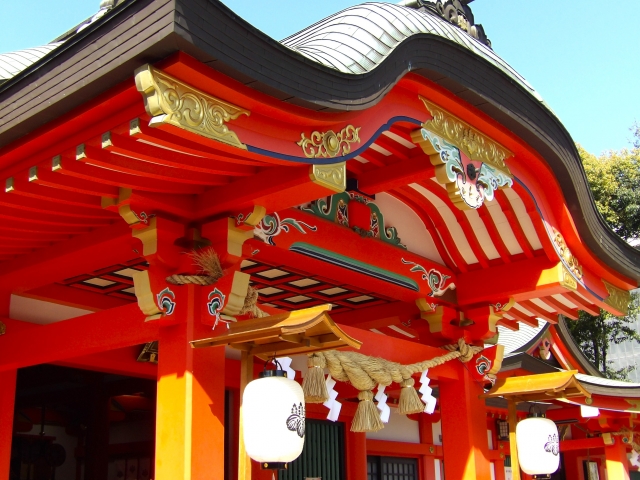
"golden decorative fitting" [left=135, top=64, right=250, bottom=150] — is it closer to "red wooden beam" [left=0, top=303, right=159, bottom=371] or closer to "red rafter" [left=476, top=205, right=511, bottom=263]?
"red wooden beam" [left=0, top=303, right=159, bottom=371]

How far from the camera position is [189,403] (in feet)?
13.8

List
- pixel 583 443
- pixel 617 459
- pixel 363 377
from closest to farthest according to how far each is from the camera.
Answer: pixel 363 377 → pixel 617 459 → pixel 583 443

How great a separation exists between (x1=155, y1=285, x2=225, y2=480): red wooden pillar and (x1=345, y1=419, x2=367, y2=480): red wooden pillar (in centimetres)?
443

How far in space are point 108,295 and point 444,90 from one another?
356cm

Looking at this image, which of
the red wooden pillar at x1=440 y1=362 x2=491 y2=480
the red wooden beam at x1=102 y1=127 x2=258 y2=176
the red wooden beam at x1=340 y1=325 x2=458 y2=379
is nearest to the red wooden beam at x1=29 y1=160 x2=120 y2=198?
the red wooden beam at x1=102 y1=127 x2=258 y2=176

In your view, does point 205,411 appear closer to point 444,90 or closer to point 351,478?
point 444,90

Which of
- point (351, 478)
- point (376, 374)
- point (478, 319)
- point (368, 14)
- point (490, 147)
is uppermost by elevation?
point (368, 14)

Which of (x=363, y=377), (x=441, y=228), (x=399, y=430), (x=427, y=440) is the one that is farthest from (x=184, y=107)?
(x=427, y=440)

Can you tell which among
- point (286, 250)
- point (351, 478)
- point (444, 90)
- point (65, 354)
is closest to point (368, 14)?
point (444, 90)

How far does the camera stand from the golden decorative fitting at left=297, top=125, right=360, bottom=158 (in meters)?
3.96

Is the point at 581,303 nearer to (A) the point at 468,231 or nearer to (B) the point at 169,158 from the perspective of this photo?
(A) the point at 468,231

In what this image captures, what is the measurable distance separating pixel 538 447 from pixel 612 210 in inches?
617

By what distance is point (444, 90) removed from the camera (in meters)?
4.88

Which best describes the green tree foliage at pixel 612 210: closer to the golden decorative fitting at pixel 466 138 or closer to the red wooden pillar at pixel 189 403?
the golden decorative fitting at pixel 466 138
